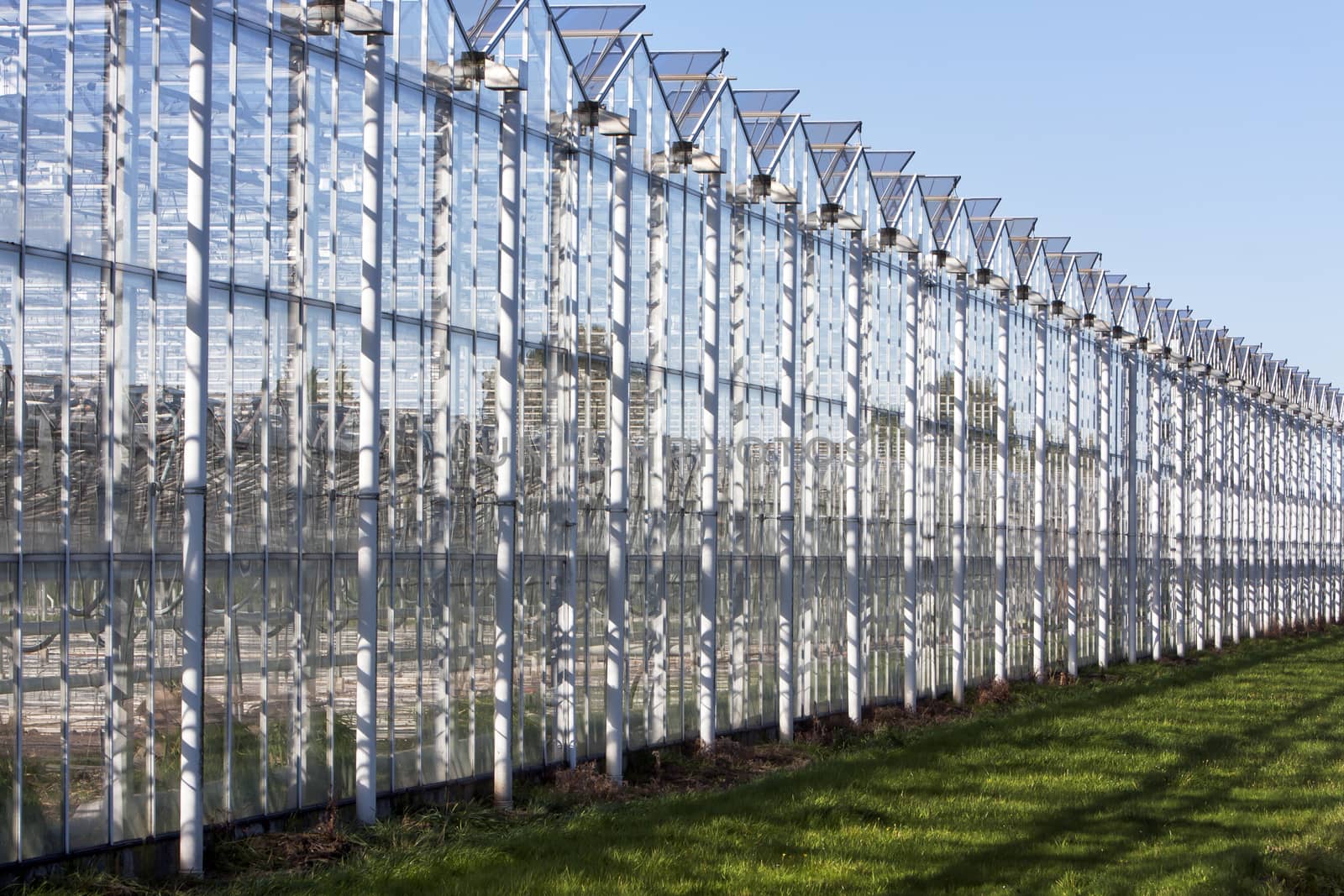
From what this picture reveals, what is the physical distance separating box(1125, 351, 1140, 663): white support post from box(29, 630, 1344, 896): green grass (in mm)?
21109

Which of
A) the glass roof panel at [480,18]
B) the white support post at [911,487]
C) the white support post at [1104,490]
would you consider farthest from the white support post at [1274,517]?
the glass roof panel at [480,18]

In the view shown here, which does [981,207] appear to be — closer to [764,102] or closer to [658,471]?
[764,102]

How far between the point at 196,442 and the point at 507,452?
5984mm

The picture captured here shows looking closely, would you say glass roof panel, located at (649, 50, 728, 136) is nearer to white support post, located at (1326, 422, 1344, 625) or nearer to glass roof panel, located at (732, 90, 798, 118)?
glass roof panel, located at (732, 90, 798, 118)

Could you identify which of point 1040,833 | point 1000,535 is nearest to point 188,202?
point 1040,833

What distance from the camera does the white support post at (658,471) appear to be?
26.9 meters

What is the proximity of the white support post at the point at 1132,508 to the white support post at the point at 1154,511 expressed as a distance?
541mm

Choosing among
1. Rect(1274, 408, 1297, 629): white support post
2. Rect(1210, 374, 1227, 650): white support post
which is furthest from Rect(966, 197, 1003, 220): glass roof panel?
Rect(1274, 408, 1297, 629): white support post

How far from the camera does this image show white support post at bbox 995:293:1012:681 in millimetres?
40969

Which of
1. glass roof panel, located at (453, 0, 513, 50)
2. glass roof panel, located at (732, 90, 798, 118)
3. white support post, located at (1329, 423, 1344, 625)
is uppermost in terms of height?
glass roof panel, located at (732, 90, 798, 118)

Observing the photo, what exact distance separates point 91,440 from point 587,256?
1044cm

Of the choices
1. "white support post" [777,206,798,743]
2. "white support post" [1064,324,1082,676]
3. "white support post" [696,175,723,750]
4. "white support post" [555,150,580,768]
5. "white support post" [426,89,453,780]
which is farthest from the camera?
"white support post" [1064,324,1082,676]

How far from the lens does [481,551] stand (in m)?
22.5

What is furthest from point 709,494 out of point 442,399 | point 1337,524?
point 1337,524
